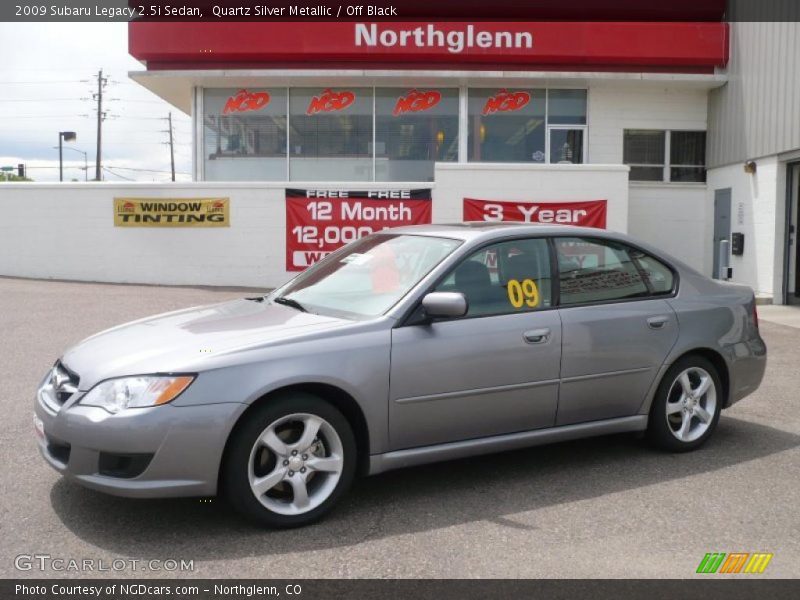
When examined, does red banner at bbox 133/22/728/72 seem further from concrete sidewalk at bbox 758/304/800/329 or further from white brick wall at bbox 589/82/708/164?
concrete sidewalk at bbox 758/304/800/329

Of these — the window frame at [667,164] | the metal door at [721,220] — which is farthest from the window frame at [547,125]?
the metal door at [721,220]

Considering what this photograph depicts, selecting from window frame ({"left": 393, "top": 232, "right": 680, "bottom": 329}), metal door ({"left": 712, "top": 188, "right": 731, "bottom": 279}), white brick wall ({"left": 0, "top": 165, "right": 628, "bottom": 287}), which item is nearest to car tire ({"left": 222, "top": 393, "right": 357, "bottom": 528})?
window frame ({"left": 393, "top": 232, "right": 680, "bottom": 329})

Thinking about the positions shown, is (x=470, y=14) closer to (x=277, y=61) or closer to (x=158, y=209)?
(x=277, y=61)

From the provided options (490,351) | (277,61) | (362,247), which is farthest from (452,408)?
(277,61)

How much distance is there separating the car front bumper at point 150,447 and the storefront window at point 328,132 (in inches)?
666

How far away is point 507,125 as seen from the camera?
20.9m

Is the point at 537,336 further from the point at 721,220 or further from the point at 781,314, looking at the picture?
the point at 721,220

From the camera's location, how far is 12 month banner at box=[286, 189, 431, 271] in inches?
702

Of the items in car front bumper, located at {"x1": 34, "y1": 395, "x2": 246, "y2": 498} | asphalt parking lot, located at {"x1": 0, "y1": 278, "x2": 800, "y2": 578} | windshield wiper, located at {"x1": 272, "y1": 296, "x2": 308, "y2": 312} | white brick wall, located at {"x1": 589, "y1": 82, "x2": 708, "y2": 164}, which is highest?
white brick wall, located at {"x1": 589, "y1": 82, "x2": 708, "y2": 164}

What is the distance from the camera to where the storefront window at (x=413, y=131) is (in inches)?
813

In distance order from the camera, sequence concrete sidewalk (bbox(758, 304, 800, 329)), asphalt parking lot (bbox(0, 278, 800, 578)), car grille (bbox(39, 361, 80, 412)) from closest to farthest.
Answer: asphalt parking lot (bbox(0, 278, 800, 578)) → car grille (bbox(39, 361, 80, 412)) → concrete sidewalk (bbox(758, 304, 800, 329))

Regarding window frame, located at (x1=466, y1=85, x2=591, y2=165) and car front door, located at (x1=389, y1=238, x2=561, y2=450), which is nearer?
car front door, located at (x1=389, y1=238, x2=561, y2=450)

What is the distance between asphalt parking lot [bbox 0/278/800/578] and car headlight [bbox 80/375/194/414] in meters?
0.65

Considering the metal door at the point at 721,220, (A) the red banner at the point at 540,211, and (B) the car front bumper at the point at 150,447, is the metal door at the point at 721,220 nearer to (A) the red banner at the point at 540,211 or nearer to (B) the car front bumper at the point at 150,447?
(A) the red banner at the point at 540,211
